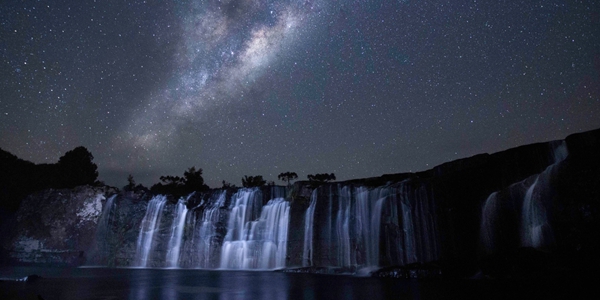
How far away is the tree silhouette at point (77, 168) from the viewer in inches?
2179

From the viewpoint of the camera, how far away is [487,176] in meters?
23.2

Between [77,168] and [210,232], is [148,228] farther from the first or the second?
[77,168]

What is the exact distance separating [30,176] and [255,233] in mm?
38086

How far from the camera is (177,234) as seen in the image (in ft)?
126

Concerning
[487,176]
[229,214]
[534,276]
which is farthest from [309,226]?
[534,276]

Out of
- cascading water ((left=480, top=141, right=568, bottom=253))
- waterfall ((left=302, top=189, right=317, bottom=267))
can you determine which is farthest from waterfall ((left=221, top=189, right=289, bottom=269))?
cascading water ((left=480, top=141, right=568, bottom=253))

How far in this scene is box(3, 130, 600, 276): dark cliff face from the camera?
632 inches

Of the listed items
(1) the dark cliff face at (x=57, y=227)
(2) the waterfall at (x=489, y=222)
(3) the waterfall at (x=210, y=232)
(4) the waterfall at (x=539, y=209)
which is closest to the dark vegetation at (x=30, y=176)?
(1) the dark cliff face at (x=57, y=227)

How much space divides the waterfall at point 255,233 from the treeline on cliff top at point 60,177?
8.89 metres

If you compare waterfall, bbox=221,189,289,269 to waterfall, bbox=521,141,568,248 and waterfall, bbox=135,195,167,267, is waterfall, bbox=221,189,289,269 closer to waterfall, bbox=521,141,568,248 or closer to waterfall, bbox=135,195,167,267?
waterfall, bbox=135,195,167,267

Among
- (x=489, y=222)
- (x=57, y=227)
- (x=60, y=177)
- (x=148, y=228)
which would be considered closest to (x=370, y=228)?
(x=489, y=222)

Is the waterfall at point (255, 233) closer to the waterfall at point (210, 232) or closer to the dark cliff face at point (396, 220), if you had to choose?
the dark cliff face at point (396, 220)

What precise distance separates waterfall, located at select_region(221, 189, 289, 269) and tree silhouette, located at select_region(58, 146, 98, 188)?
33088 mm

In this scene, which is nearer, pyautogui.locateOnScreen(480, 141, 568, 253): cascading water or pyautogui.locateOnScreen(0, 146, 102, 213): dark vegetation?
pyautogui.locateOnScreen(480, 141, 568, 253): cascading water
